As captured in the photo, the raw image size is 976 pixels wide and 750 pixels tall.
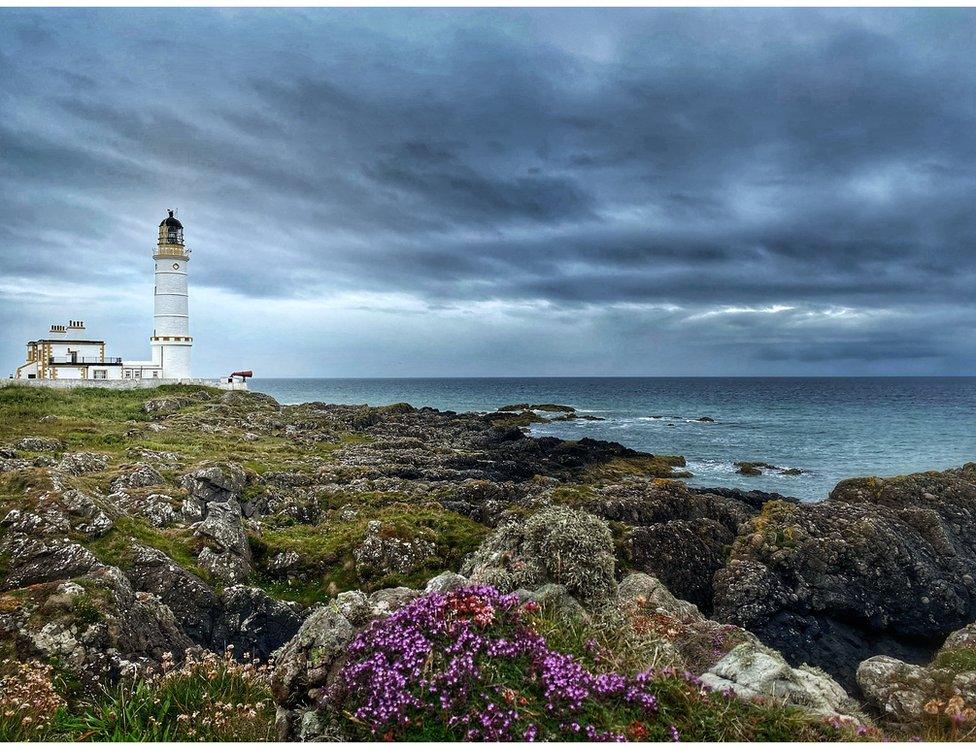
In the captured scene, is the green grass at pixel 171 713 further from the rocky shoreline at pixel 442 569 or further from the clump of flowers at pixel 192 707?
the rocky shoreline at pixel 442 569

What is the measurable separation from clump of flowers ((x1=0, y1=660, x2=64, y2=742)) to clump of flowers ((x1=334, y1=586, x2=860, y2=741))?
283 centimetres

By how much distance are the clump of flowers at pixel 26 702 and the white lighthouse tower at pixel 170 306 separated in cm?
7417

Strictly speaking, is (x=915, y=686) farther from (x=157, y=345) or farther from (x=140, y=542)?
(x=157, y=345)

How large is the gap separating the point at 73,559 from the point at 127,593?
1441 millimetres

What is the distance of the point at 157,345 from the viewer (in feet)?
232

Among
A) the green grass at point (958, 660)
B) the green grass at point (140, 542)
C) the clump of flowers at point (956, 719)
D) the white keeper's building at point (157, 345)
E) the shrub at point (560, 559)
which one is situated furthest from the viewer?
the white keeper's building at point (157, 345)

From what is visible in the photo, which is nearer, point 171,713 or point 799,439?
point 171,713

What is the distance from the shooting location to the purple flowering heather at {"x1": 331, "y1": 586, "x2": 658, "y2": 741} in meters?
4.95

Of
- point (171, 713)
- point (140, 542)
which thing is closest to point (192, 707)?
point (171, 713)

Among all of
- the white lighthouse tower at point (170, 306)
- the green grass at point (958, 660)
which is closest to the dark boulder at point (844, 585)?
the green grass at point (958, 660)

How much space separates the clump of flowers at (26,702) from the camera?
5.21m

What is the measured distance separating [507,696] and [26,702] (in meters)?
4.82

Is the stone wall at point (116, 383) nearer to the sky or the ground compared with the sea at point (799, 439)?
nearer to the sky

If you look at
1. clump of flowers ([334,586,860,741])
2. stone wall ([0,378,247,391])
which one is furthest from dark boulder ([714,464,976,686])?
stone wall ([0,378,247,391])
